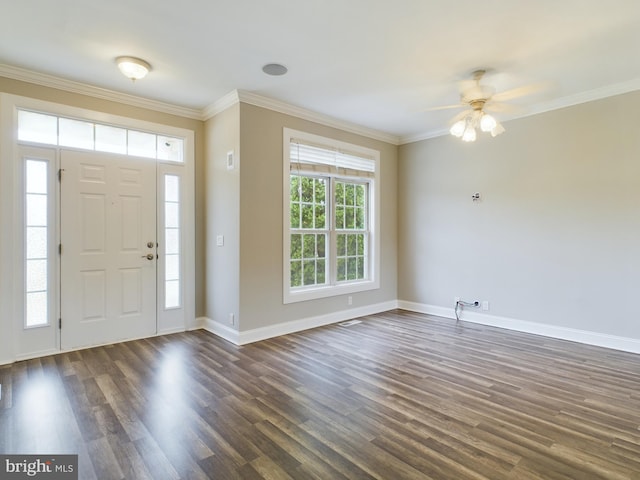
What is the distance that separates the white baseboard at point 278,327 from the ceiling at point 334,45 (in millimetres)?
2698

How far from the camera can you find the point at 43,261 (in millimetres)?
3553

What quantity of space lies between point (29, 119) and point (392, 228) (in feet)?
15.7

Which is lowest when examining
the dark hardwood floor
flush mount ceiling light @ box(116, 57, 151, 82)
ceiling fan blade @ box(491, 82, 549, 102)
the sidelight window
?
the dark hardwood floor

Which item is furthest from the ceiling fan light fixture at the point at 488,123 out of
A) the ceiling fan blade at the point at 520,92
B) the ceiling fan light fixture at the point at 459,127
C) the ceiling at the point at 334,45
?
the ceiling fan blade at the point at 520,92

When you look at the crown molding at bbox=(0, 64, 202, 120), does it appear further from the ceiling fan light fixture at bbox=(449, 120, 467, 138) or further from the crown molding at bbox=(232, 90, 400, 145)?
the ceiling fan light fixture at bbox=(449, 120, 467, 138)

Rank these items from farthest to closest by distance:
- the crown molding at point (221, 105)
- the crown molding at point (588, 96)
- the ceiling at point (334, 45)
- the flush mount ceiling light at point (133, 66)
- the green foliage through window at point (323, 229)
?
the green foliage through window at point (323, 229) < the crown molding at point (221, 105) < the crown molding at point (588, 96) < the flush mount ceiling light at point (133, 66) < the ceiling at point (334, 45)

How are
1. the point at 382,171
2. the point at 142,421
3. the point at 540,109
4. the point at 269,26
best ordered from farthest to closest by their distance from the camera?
the point at 382,171, the point at 540,109, the point at 269,26, the point at 142,421

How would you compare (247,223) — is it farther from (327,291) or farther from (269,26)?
(269,26)

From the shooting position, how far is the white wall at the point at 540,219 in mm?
3801

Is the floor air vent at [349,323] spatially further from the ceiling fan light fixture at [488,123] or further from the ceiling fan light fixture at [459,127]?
the ceiling fan light fixture at [488,123]

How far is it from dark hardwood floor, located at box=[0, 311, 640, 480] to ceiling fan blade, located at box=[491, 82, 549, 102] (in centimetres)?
278

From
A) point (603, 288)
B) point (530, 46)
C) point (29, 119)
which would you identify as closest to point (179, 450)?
point (29, 119)

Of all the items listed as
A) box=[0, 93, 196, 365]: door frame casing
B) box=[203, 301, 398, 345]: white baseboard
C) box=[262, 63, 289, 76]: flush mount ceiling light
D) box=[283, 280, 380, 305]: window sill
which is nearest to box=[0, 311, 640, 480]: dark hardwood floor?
box=[203, 301, 398, 345]: white baseboard

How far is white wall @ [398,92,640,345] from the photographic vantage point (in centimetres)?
380
